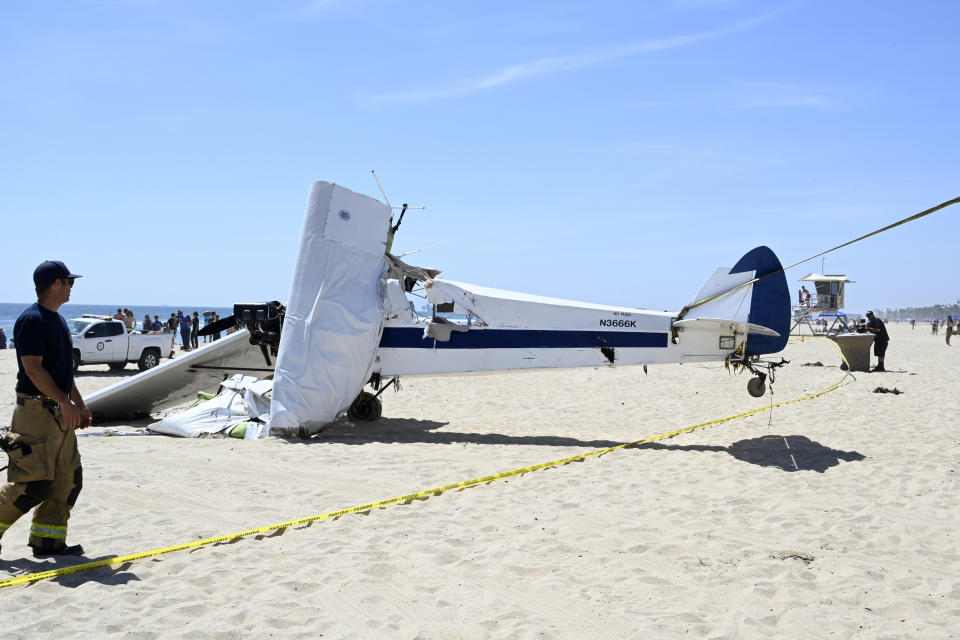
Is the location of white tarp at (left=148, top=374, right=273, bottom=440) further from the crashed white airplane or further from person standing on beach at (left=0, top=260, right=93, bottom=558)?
person standing on beach at (left=0, top=260, right=93, bottom=558)

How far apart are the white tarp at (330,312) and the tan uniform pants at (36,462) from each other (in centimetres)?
497

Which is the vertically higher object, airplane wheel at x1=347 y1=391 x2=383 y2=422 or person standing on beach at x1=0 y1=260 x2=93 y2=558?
person standing on beach at x1=0 y1=260 x2=93 y2=558

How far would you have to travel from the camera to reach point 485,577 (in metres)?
4.72

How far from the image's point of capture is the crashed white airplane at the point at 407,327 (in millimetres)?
9891

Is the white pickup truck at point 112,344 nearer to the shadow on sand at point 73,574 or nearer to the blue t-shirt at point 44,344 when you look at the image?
the shadow on sand at point 73,574

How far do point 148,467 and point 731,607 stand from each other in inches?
242

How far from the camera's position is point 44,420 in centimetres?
451

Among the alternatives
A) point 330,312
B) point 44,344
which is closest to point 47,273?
point 44,344

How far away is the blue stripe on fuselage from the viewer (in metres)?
10.5

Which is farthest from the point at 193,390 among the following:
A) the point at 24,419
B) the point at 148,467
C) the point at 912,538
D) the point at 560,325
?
the point at 912,538

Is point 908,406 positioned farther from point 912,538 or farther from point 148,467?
point 148,467

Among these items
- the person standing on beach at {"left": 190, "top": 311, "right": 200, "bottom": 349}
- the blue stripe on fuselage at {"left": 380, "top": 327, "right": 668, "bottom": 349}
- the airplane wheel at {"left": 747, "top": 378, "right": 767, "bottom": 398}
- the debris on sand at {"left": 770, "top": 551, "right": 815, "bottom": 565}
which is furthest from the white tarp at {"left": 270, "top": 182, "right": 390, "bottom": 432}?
the person standing on beach at {"left": 190, "top": 311, "right": 200, "bottom": 349}

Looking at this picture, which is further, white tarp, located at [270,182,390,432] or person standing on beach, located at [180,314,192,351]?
person standing on beach, located at [180,314,192,351]

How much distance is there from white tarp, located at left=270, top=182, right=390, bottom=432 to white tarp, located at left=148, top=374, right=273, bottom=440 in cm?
75
